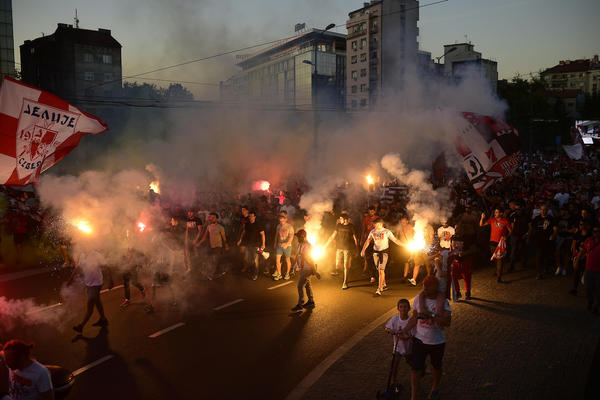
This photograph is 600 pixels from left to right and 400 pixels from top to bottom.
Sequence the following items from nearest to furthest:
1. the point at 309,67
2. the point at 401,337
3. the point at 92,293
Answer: the point at 401,337 → the point at 92,293 → the point at 309,67

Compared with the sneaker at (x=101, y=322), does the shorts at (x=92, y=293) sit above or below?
above

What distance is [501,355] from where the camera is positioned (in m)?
5.91

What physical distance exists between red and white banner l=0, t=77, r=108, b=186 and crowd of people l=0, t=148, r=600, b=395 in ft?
9.51

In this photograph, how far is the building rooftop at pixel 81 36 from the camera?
50.7 meters

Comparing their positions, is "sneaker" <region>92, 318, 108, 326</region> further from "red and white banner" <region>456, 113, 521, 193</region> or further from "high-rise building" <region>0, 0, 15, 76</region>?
"high-rise building" <region>0, 0, 15, 76</region>

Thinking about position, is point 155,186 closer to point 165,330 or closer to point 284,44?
point 165,330

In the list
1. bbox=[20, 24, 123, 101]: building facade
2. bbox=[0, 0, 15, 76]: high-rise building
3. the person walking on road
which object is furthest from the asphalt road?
bbox=[20, 24, 123, 101]: building facade

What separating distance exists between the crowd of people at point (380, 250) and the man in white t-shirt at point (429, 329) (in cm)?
1

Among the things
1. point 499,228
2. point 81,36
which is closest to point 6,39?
point 499,228

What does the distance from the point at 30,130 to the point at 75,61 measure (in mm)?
53135

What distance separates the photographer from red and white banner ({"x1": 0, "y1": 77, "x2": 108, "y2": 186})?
4332 millimetres

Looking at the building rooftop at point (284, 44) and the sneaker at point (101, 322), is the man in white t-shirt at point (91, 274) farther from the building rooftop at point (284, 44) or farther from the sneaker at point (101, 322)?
the building rooftop at point (284, 44)

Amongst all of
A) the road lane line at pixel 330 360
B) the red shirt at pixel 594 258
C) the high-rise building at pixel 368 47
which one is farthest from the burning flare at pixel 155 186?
the high-rise building at pixel 368 47

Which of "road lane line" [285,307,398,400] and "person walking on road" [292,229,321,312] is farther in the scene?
"person walking on road" [292,229,321,312]
